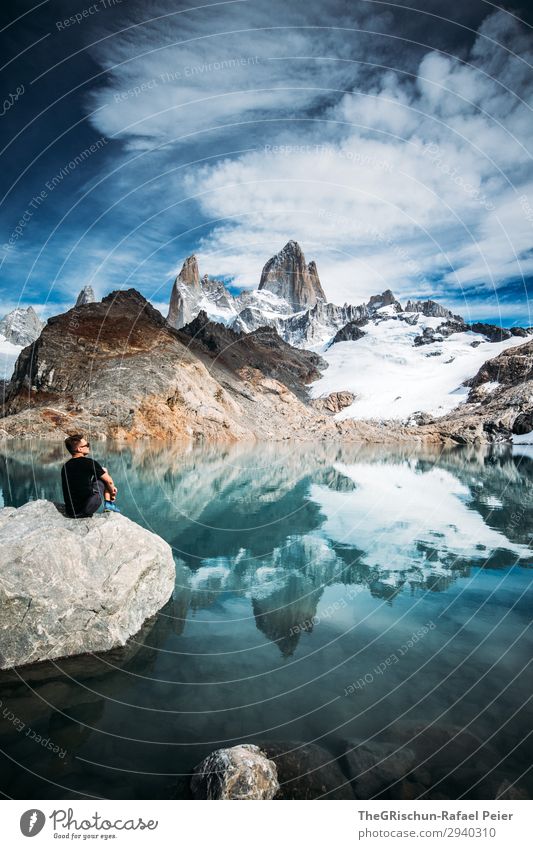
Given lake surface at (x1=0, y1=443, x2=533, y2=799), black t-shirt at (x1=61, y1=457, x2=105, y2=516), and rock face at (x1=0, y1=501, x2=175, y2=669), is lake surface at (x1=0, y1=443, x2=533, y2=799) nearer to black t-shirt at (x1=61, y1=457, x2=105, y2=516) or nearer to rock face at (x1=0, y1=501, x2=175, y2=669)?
rock face at (x1=0, y1=501, x2=175, y2=669)

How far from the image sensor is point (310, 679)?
27.9ft

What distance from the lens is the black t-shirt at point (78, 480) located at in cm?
939

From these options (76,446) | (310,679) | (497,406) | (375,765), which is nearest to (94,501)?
(76,446)

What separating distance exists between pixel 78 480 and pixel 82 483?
106 mm

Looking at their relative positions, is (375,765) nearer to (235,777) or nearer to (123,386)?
(235,777)

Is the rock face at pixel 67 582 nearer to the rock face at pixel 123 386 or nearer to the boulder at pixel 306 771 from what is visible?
the boulder at pixel 306 771

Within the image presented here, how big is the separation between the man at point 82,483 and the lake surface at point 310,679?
3064 millimetres

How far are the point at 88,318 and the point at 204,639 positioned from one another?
10066 centimetres

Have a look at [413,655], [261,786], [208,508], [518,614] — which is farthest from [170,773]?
[208,508]

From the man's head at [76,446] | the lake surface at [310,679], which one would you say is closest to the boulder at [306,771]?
the lake surface at [310,679]

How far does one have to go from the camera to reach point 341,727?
23.3ft

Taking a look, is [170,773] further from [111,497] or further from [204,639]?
[111,497]

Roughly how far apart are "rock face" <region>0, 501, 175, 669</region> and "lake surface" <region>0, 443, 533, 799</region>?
0.39 m

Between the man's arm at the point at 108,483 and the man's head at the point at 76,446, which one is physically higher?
the man's head at the point at 76,446
